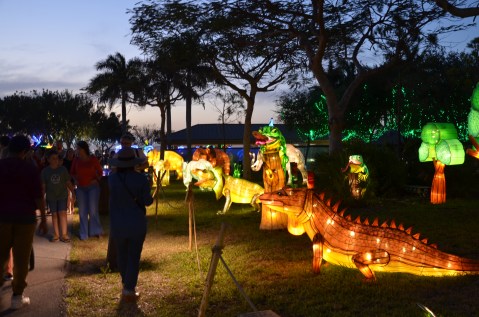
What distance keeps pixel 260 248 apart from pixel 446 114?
26.0 metres

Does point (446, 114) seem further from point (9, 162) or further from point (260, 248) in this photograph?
point (9, 162)

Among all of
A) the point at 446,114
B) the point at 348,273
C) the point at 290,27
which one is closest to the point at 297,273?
the point at 348,273

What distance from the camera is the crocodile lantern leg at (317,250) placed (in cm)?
695

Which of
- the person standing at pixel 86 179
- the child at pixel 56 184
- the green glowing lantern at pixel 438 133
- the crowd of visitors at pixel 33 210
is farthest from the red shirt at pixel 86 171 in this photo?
the green glowing lantern at pixel 438 133

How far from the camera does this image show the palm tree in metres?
41.5

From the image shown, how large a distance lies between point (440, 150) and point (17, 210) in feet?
41.8

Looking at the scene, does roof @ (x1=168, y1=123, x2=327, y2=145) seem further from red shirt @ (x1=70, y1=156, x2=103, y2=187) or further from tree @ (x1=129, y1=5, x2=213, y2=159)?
red shirt @ (x1=70, y1=156, x2=103, y2=187)

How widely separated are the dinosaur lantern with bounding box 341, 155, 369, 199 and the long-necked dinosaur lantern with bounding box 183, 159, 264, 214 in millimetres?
3227

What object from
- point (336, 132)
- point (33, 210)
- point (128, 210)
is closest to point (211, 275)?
point (128, 210)

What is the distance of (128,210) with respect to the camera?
600 centimetres

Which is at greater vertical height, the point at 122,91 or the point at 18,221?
the point at 122,91

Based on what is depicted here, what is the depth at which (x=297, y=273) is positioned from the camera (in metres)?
7.37

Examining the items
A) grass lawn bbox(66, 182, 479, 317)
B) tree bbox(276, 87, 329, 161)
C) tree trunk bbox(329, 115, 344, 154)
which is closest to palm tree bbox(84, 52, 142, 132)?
tree bbox(276, 87, 329, 161)

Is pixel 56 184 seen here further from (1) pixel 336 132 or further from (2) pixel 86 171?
(1) pixel 336 132
